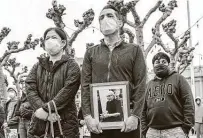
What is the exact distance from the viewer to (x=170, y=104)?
22.9ft

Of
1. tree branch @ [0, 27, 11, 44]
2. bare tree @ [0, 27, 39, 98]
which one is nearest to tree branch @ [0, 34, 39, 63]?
bare tree @ [0, 27, 39, 98]

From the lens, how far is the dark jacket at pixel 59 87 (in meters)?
5.22

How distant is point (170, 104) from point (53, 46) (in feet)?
7.77

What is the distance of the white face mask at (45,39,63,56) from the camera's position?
5395mm

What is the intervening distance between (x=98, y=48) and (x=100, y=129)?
929 mm

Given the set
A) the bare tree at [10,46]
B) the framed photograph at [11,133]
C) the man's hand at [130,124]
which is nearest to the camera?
the man's hand at [130,124]

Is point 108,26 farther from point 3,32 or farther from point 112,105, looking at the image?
point 3,32

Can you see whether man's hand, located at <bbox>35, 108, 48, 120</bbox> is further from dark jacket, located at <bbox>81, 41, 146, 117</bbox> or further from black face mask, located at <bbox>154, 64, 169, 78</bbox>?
black face mask, located at <bbox>154, 64, 169, 78</bbox>

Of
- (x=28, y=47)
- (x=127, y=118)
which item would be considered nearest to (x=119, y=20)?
(x=127, y=118)

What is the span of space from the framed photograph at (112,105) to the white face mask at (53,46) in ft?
2.58

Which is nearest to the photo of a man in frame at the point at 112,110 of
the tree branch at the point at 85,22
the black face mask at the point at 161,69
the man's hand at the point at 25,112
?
the black face mask at the point at 161,69

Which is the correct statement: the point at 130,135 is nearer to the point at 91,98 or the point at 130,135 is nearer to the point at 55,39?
the point at 91,98

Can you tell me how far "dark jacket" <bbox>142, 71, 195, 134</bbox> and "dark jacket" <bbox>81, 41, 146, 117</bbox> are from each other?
2.06m

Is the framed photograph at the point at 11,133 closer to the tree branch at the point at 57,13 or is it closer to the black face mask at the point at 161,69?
the black face mask at the point at 161,69
